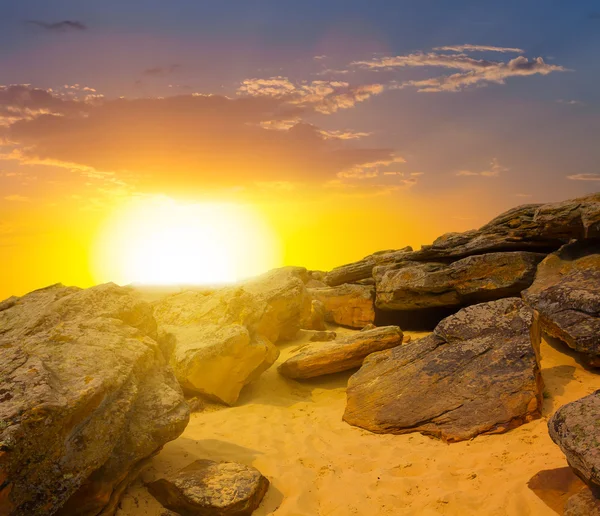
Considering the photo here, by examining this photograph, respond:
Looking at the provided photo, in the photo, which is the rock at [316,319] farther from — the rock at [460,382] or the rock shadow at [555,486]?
the rock shadow at [555,486]

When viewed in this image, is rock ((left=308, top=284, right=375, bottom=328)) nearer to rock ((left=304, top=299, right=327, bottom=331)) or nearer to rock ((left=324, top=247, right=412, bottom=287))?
rock ((left=304, top=299, right=327, bottom=331))

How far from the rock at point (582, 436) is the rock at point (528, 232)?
684cm

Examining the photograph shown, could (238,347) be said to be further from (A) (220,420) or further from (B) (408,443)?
(B) (408,443)

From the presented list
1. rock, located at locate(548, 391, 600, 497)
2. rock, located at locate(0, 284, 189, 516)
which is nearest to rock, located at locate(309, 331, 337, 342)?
rock, located at locate(0, 284, 189, 516)

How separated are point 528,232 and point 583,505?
9.47 metres

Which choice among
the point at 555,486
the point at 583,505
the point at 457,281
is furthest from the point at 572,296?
the point at 583,505

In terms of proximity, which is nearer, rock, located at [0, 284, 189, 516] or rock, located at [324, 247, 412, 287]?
rock, located at [0, 284, 189, 516]

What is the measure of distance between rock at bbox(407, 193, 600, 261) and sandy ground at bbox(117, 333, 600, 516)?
3.37m

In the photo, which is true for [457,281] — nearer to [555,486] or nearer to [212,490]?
[555,486]

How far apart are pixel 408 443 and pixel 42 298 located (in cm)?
784

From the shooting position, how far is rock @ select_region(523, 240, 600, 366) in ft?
30.6

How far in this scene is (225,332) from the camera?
11.3 m

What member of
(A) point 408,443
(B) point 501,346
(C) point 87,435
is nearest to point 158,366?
(C) point 87,435

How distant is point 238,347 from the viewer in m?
11.0
